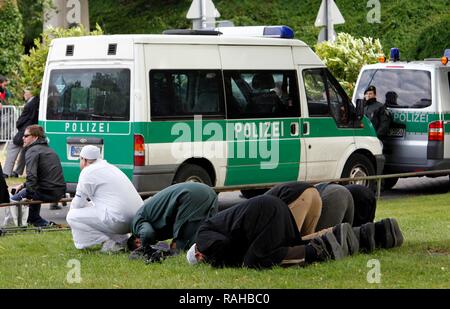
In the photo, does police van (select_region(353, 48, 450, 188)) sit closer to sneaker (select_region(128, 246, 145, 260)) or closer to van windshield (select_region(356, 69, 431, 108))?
van windshield (select_region(356, 69, 431, 108))

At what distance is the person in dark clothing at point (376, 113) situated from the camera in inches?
730

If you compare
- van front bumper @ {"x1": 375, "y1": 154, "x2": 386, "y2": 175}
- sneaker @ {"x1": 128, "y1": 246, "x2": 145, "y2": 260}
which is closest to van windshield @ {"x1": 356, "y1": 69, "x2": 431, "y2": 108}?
van front bumper @ {"x1": 375, "y1": 154, "x2": 386, "y2": 175}

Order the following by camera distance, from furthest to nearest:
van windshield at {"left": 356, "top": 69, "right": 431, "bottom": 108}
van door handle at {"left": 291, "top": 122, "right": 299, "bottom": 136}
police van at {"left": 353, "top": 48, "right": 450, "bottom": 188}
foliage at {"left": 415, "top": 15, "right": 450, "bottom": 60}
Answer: foliage at {"left": 415, "top": 15, "right": 450, "bottom": 60} < van windshield at {"left": 356, "top": 69, "right": 431, "bottom": 108} < police van at {"left": 353, "top": 48, "right": 450, "bottom": 188} < van door handle at {"left": 291, "top": 122, "right": 299, "bottom": 136}

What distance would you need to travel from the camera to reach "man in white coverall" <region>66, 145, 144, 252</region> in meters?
11.7

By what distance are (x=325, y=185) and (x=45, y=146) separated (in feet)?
15.0

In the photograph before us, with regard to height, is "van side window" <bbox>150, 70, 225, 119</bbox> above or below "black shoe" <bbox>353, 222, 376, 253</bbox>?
above

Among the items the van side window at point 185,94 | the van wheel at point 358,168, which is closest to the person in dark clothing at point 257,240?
the van side window at point 185,94

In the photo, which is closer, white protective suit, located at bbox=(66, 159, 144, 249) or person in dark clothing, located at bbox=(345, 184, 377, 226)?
person in dark clothing, located at bbox=(345, 184, 377, 226)

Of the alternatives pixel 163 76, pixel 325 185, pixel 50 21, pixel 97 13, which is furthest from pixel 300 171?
pixel 97 13

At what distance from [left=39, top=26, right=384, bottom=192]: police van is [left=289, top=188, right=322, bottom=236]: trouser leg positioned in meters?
4.70

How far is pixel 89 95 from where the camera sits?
1560 cm

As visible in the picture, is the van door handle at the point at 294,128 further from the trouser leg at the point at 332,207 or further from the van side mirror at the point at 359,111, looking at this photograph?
the trouser leg at the point at 332,207

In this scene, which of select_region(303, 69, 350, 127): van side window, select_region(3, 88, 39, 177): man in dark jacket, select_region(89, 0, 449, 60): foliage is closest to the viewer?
select_region(303, 69, 350, 127): van side window

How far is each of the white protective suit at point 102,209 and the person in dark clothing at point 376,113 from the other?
7491mm
